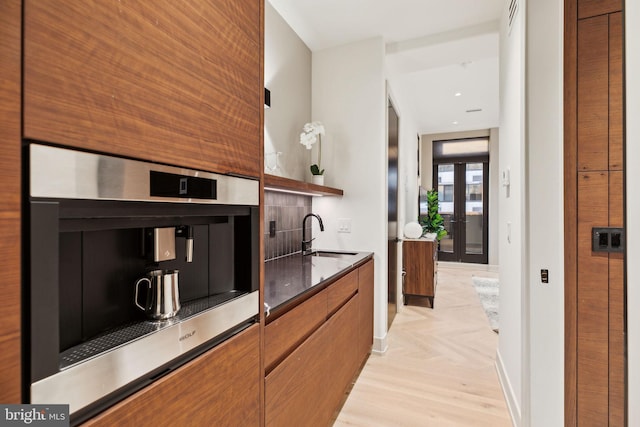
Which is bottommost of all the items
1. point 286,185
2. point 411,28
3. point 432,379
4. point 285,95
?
point 432,379

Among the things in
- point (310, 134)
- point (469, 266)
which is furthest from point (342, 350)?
point (469, 266)

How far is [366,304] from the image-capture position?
234 cm

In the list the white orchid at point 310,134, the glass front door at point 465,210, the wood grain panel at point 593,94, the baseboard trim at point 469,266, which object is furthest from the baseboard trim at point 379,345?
the glass front door at point 465,210

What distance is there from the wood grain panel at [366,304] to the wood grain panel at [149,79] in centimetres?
150

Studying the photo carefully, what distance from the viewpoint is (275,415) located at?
108 centimetres

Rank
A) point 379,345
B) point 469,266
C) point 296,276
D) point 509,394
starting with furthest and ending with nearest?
point 469,266
point 379,345
point 509,394
point 296,276

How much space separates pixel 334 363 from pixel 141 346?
127cm

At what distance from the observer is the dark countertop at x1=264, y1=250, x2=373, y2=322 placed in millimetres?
1200

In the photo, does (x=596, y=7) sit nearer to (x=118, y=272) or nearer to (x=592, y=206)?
(x=592, y=206)

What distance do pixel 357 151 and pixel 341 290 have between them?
1.30 meters

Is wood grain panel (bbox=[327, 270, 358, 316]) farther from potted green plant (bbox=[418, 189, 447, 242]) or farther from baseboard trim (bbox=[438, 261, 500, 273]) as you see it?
baseboard trim (bbox=[438, 261, 500, 273])

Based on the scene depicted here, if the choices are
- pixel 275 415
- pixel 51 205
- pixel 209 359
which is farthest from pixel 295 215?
pixel 51 205

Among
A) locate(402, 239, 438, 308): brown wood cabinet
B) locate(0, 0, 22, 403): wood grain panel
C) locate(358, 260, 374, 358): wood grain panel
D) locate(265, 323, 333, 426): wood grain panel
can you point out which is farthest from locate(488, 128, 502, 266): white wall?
locate(0, 0, 22, 403): wood grain panel

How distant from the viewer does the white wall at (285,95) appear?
7.05 feet
